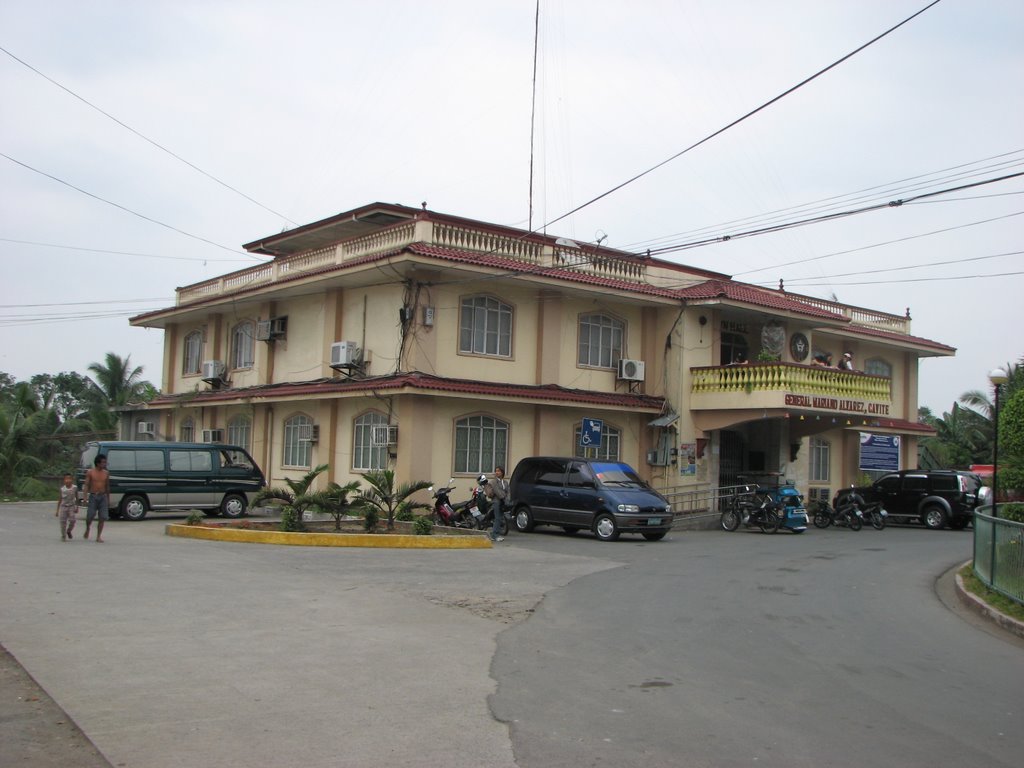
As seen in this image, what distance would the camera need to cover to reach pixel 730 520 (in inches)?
1052

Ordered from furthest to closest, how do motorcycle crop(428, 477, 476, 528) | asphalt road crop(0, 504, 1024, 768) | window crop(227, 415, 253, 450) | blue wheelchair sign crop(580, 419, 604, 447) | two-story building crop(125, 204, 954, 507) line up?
1. window crop(227, 415, 253, 450)
2. blue wheelchair sign crop(580, 419, 604, 447)
3. two-story building crop(125, 204, 954, 507)
4. motorcycle crop(428, 477, 476, 528)
5. asphalt road crop(0, 504, 1024, 768)

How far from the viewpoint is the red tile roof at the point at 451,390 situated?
23953 millimetres

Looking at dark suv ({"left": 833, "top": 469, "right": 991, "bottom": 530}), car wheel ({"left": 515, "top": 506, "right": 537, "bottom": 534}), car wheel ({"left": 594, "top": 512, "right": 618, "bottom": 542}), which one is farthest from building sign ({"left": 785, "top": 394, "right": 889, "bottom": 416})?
car wheel ({"left": 515, "top": 506, "right": 537, "bottom": 534})

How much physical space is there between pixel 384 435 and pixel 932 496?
16.6m

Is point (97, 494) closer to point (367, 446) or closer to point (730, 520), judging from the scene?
point (367, 446)

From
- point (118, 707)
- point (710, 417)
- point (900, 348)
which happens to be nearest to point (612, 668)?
point (118, 707)

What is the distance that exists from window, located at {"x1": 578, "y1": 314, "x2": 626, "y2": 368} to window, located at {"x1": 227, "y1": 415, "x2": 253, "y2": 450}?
1113 cm

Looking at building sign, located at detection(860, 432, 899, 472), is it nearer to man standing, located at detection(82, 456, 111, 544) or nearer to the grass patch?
the grass patch

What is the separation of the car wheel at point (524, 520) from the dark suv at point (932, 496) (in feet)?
36.2

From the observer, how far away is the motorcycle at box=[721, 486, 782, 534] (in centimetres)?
2602

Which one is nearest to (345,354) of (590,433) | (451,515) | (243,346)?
(451,515)

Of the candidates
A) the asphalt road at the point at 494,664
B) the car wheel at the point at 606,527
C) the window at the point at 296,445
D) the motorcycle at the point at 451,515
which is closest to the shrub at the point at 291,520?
the asphalt road at the point at 494,664

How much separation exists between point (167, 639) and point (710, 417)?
21.3 m

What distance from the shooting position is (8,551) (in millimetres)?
16062
